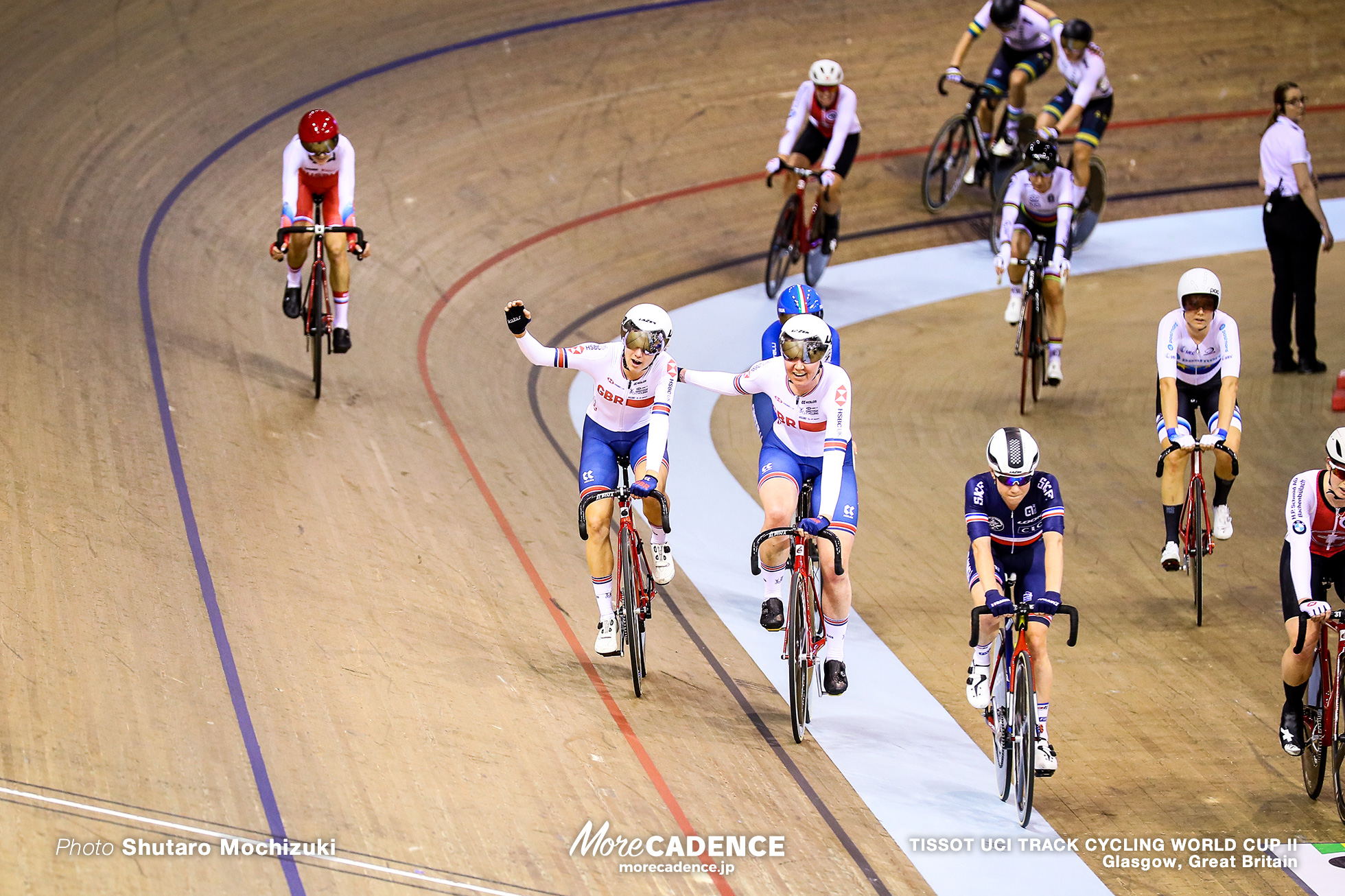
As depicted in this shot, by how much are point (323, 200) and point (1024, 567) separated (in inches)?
173

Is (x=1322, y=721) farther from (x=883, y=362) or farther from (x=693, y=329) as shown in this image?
(x=693, y=329)

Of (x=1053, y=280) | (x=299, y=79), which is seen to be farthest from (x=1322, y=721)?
(x=299, y=79)

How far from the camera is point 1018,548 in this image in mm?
4707

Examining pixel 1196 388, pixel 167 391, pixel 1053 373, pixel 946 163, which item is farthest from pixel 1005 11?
pixel 167 391

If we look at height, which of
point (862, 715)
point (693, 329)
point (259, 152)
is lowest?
point (862, 715)

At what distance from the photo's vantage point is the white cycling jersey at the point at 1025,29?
35.8 ft

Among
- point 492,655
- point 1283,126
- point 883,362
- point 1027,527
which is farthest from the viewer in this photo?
point 883,362

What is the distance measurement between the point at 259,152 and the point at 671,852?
700 centimetres

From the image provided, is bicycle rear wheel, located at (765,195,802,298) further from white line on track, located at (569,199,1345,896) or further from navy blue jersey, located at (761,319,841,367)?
navy blue jersey, located at (761,319,841,367)

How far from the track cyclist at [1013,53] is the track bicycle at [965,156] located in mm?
77

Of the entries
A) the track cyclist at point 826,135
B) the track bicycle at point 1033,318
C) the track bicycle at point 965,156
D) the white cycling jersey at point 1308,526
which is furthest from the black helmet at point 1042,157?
the white cycling jersey at point 1308,526

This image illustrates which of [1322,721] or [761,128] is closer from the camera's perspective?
[1322,721]

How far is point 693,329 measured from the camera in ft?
31.0

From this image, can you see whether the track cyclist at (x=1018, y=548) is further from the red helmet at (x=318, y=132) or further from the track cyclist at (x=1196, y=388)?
the red helmet at (x=318, y=132)
